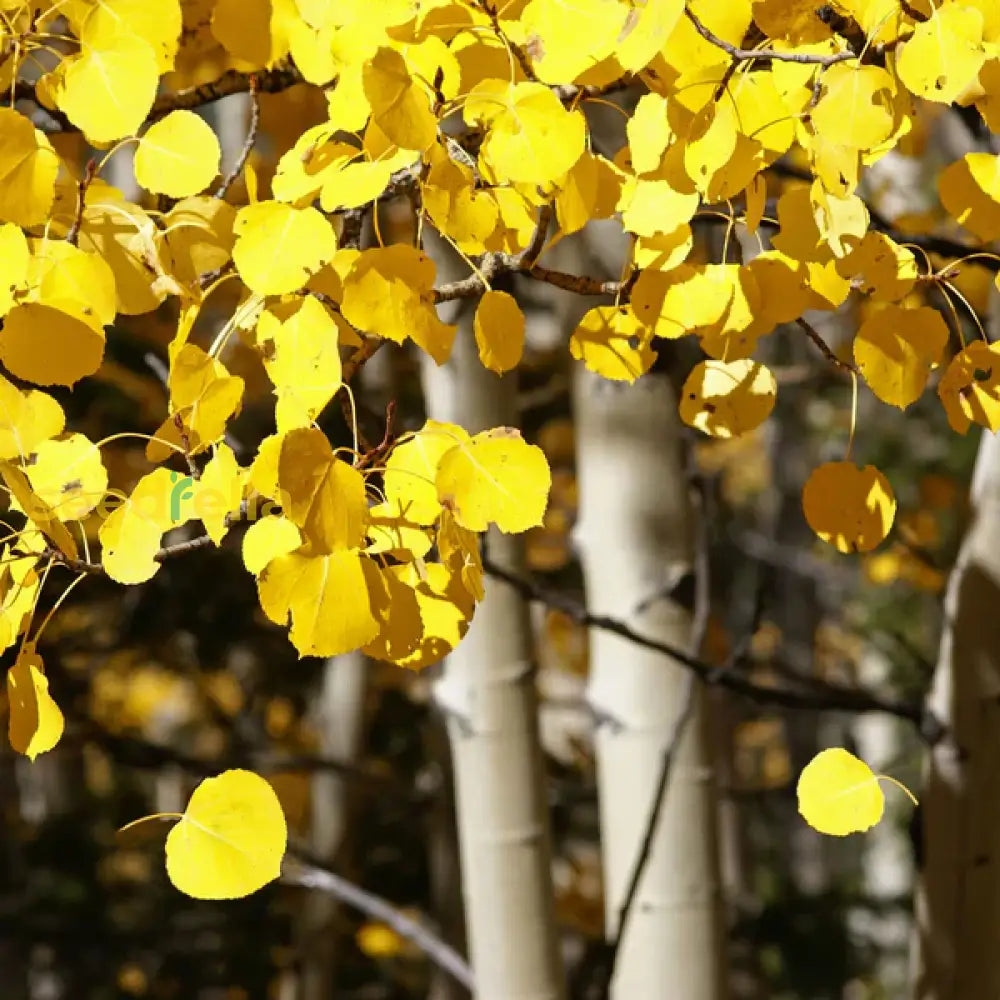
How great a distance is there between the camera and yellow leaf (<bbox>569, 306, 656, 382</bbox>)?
2.38ft

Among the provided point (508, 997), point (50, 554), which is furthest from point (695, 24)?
point (508, 997)

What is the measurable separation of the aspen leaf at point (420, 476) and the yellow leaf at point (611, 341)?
5.3 inches

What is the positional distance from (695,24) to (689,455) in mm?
768

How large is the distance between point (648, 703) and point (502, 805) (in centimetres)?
20

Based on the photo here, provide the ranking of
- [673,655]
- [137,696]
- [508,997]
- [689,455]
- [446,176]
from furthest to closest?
[137,696] → [689,455] → [508,997] → [673,655] → [446,176]

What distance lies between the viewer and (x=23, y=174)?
625 mm

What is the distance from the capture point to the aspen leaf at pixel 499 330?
66 cm

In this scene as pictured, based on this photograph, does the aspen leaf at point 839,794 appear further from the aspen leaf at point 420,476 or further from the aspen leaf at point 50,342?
the aspen leaf at point 50,342

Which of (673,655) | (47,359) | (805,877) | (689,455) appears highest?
(689,455)

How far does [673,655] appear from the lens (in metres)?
1.11

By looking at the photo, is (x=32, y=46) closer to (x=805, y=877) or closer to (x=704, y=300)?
(x=704, y=300)

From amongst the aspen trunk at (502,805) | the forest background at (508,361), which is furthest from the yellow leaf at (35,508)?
the aspen trunk at (502,805)

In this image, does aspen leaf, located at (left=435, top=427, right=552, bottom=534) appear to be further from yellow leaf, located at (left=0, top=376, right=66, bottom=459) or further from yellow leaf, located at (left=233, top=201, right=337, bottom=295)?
yellow leaf, located at (left=0, top=376, right=66, bottom=459)

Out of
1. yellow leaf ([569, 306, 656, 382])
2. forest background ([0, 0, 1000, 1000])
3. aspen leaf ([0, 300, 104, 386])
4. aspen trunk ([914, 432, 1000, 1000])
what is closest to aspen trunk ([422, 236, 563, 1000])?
forest background ([0, 0, 1000, 1000])
